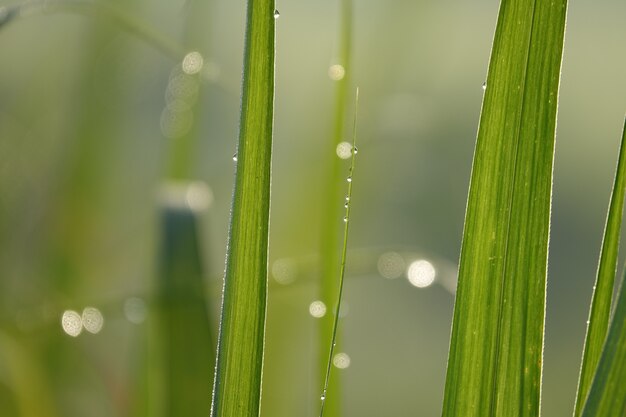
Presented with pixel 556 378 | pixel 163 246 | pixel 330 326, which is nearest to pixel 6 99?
pixel 163 246

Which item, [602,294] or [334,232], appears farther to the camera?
[334,232]

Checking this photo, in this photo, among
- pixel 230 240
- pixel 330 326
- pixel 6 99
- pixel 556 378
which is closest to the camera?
pixel 230 240

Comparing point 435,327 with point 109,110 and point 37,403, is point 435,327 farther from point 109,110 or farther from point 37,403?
point 37,403

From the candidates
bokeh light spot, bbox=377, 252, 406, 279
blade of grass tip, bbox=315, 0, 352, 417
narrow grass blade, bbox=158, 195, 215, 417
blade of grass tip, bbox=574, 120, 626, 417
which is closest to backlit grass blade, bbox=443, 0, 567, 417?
blade of grass tip, bbox=574, 120, 626, 417

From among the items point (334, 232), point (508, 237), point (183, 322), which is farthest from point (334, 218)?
point (508, 237)

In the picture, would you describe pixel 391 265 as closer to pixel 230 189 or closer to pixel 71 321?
pixel 71 321

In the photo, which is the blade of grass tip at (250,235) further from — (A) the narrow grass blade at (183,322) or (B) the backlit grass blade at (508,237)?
(A) the narrow grass blade at (183,322)

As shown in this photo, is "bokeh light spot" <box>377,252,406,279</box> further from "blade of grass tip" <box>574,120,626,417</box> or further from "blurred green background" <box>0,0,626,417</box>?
"blade of grass tip" <box>574,120,626,417</box>
